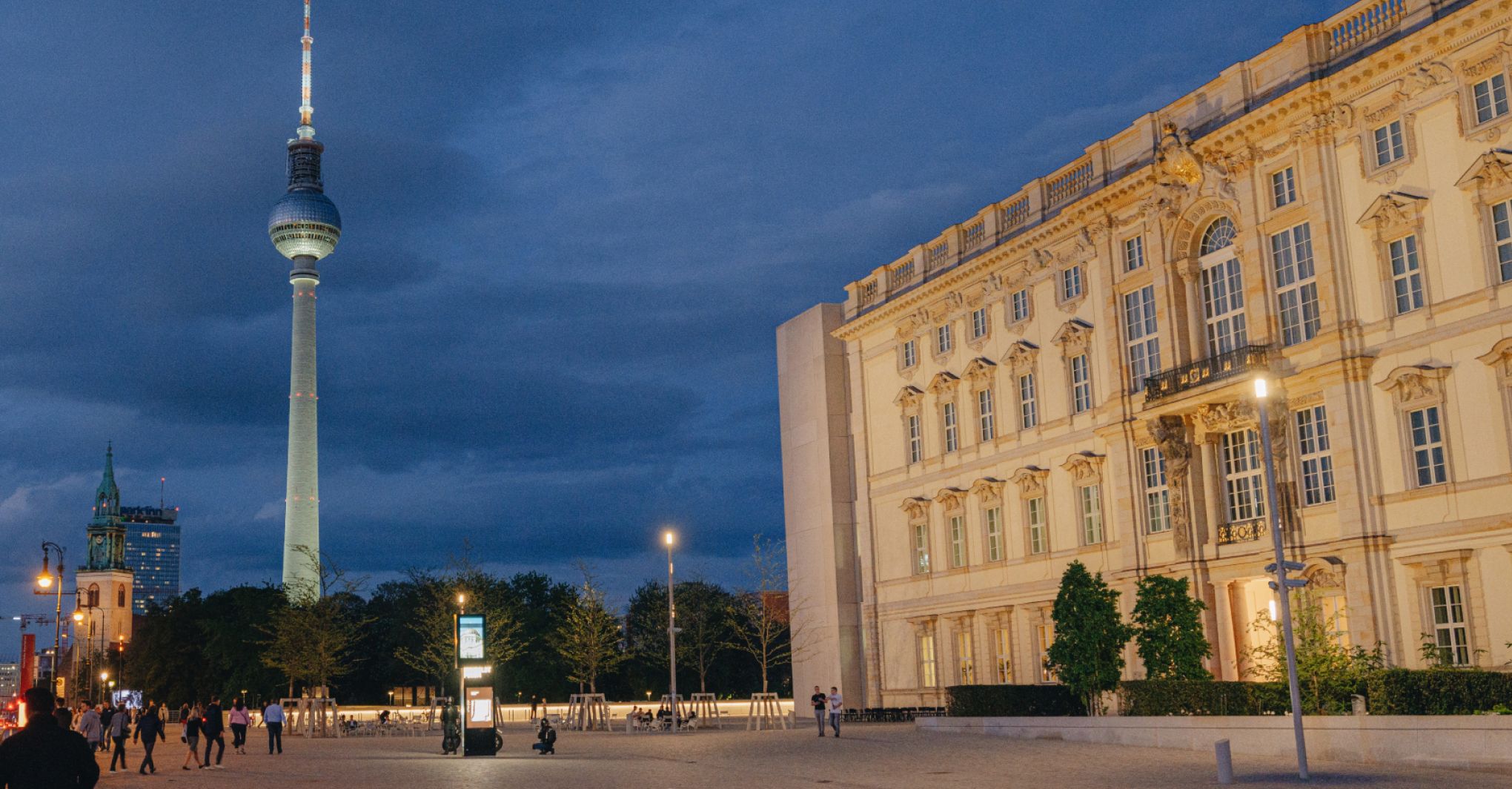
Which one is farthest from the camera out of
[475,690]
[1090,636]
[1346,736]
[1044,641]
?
[1044,641]

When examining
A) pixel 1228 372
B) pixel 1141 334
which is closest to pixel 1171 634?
pixel 1228 372

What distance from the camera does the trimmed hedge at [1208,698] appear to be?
34594 millimetres

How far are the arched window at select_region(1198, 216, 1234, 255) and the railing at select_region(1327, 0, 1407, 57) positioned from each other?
6.35 meters

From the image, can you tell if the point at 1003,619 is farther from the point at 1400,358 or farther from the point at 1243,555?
the point at 1400,358

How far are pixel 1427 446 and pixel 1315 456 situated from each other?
3827mm

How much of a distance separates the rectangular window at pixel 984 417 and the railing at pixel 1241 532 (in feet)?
45.1

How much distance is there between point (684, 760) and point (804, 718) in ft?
114

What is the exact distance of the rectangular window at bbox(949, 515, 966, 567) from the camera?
58531mm

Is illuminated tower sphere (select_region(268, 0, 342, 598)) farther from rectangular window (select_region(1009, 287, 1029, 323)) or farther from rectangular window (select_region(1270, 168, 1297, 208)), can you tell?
rectangular window (select_region(1270, 168, 1297, 208))

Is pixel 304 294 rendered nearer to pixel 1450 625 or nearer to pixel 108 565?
pixel 108 565

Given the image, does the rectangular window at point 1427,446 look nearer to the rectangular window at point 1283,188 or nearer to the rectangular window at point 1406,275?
the rectangular window at point 1406,275

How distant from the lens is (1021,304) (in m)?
55.6

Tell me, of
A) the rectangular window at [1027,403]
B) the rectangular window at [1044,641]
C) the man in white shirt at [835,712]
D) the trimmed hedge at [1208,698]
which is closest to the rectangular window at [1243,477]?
the trimmed hedge at [1208,698]

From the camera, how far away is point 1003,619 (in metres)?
55.7
